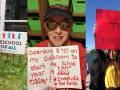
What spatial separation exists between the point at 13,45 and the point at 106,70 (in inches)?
50.8

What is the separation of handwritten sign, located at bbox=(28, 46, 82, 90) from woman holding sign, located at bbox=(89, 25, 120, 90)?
0.35 m

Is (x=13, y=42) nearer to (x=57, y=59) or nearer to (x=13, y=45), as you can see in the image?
(x=13, y=45)

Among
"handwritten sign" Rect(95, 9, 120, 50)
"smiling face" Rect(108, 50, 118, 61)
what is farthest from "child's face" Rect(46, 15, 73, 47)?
"smiling face" Rect(108, 50, 118, 61)

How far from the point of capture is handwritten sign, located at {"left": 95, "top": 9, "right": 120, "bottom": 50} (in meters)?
1.27

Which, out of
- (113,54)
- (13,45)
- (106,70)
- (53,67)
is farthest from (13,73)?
(113,54)

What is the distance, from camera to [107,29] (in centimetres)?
129

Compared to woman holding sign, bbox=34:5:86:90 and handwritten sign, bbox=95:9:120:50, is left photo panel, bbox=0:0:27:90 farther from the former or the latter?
handwritten sign, bbox=95:9:120:50

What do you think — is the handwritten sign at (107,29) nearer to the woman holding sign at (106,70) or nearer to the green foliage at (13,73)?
the woman holding sign at (106,70)

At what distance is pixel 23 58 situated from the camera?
1.56 metres

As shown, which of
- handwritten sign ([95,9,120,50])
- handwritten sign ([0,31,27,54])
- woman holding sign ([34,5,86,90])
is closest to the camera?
woman holding sign ([34,5,86,90])

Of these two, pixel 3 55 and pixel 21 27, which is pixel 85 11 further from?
pixel 3 55

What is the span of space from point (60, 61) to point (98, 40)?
0.54 meters

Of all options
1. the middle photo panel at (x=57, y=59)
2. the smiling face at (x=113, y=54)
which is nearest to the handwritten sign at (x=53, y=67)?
the middle photo panel at (x=57, y=59)

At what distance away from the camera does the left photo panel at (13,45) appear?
146 cm
